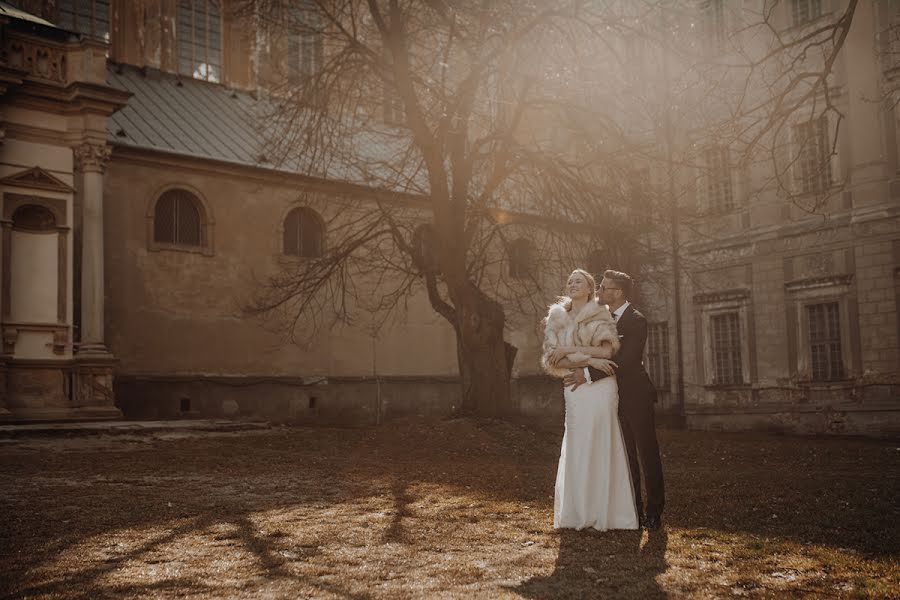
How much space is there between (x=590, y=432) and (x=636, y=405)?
1.71ft

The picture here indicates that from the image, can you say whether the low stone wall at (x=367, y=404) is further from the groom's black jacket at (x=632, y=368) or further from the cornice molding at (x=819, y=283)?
the groom's black jacket at (x=632, y=368)

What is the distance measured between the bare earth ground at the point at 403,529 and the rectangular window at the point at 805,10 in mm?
13826

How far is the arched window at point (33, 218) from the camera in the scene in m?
18.0

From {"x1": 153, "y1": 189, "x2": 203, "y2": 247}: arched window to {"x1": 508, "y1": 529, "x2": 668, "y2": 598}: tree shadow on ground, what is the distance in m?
17.0

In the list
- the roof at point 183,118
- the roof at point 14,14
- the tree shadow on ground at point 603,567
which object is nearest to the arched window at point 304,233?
the roof at point 183,118

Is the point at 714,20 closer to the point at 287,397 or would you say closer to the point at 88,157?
the point at 287,397

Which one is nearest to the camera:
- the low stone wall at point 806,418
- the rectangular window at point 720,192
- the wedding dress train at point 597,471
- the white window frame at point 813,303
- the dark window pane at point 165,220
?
the wedding dress train at point 597,471

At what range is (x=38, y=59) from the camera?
18.3 m

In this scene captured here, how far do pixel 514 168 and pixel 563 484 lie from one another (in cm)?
912

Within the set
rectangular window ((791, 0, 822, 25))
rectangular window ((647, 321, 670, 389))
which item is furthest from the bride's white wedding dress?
rectangular window ((647, 321, 670, 389))

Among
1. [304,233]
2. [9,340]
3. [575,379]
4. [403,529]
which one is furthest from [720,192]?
[403,529]

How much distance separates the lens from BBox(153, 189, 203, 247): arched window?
21406 mm

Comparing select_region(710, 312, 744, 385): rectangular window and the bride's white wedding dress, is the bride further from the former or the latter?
select_region(710, 312, 744, 385): rectangular window

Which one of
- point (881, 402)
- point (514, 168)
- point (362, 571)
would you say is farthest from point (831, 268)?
point (362, 571)
